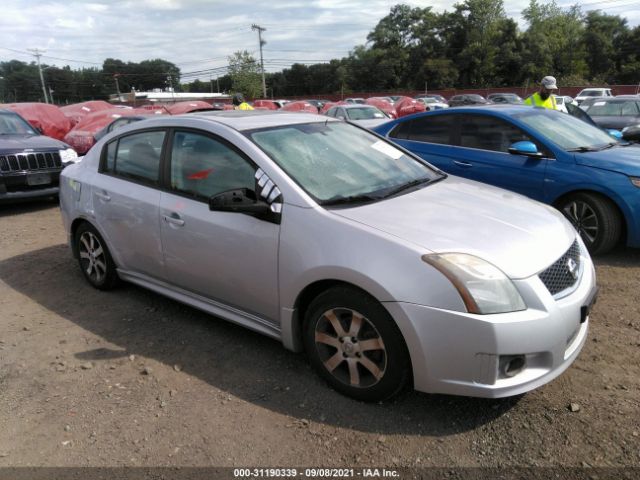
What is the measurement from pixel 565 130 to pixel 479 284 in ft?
13.0

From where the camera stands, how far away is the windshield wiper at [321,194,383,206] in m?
2.96

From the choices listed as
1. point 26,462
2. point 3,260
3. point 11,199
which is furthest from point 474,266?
point 11,199

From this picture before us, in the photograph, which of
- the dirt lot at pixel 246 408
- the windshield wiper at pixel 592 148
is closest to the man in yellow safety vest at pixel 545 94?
the windshield wiper at pixel 592 148

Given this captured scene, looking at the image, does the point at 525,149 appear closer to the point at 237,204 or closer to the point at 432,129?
the point at 432,129

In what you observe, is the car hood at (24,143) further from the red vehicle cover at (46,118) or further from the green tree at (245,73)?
the green tree at (245,73)

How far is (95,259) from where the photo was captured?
4.53 m

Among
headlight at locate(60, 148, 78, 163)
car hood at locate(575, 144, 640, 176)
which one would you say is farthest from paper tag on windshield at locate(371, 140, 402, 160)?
headlight at locate(60, 148, 78, 163)

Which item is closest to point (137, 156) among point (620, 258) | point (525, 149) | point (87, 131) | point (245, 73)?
point (525, 149)

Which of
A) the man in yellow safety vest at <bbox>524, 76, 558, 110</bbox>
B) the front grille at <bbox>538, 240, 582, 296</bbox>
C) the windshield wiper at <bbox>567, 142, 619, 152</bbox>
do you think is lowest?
the front grille at <bbox>538, 240, 582, 296</bbox>

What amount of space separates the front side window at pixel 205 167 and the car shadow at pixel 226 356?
1.10m

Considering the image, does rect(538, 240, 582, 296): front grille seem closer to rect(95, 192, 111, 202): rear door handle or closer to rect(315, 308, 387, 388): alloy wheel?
rect(315, 308, 387, 388): alloy wheel

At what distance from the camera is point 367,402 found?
2.82 m

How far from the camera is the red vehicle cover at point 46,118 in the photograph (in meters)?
14.1

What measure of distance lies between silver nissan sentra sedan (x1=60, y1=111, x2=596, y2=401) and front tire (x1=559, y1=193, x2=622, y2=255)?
2.01 metres
